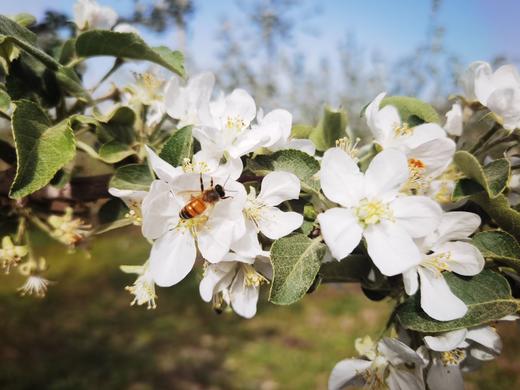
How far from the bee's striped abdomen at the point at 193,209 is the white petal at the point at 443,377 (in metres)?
0.55

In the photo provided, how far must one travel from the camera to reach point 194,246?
81 cm

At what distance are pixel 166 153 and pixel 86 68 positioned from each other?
A: 88 centimetres

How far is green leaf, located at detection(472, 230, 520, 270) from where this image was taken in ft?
2.76

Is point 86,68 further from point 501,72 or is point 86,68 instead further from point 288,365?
point 288,365

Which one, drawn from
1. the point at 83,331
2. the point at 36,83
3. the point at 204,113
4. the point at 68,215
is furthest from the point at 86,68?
the point at 83,331

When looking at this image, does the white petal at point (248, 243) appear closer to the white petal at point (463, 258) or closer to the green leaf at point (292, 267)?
the green leaf at point (292, 267)

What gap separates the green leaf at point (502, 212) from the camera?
852 mm

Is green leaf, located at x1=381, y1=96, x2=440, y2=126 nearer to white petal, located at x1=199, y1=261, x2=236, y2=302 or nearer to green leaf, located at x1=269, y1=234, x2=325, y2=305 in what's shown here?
green leaf, located at x1=269, y1=234, x2=325, y2=305

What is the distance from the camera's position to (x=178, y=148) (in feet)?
2.63

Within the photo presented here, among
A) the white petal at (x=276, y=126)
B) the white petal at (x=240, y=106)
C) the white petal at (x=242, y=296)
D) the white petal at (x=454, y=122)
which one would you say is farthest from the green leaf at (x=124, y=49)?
the white petal at (x=454, y=122)

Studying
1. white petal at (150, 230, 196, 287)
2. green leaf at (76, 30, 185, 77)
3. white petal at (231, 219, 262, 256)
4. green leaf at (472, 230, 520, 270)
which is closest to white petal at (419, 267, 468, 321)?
green leaf at (472, 230, 520, 270)

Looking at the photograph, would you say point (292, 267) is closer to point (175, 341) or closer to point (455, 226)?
point (455, 226)

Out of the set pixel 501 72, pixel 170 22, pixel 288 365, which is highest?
pixel 501 72

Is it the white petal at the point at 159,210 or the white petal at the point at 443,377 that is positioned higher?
the white petal at the point at 159,210
